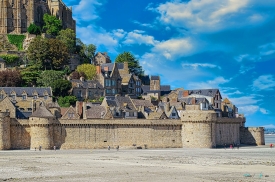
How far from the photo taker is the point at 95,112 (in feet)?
221

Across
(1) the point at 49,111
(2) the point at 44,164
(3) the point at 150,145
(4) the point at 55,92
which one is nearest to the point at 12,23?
(4) the point at 55,92

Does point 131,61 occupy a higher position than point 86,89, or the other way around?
point 131,61

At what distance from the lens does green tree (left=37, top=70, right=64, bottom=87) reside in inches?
3135

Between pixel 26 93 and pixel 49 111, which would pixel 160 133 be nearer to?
pixel 49 111

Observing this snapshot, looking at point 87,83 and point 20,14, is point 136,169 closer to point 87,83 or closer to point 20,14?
point 87,83

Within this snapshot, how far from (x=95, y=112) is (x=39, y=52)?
933 inches

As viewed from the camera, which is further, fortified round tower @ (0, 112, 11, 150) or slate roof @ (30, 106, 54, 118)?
slate roof @ (30, 106, 54, 118)

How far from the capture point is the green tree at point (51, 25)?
10012 centimetres

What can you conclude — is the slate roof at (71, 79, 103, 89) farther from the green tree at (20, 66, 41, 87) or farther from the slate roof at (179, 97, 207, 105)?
the slate roof at (179, 97, 207, 105)

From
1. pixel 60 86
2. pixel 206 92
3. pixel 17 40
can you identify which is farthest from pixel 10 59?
pixel 206 92

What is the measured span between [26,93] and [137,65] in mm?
33427

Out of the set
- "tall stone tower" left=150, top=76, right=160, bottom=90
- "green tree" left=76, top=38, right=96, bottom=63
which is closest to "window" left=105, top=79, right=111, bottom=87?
"tall stone tower" left=150, top=76, right=160, bottom=90

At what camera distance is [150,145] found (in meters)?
65.1

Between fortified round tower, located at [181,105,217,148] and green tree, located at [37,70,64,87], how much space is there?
2409 centimetres
